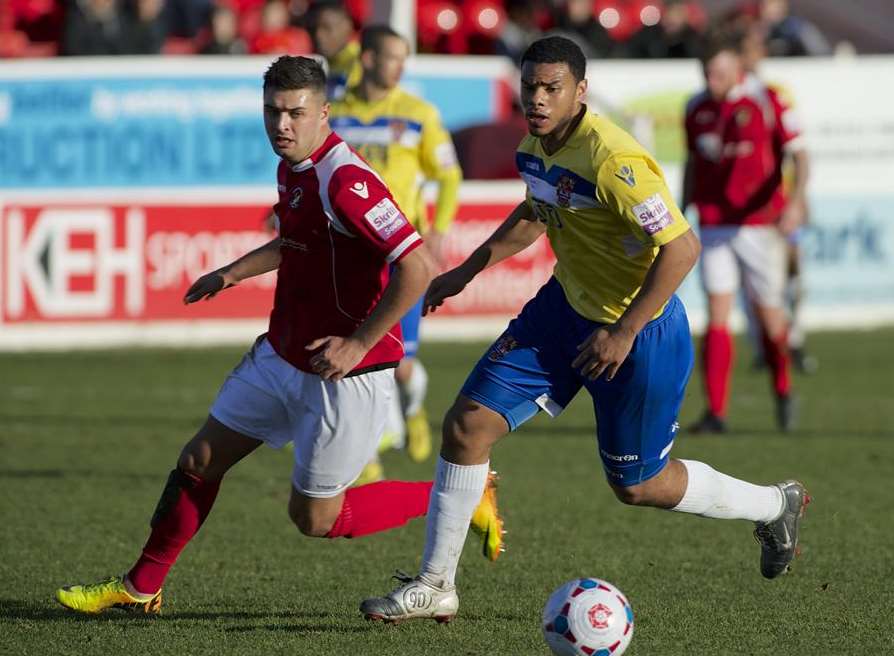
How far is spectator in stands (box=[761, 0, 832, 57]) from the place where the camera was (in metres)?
19.4

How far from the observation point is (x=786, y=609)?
19.4 ft

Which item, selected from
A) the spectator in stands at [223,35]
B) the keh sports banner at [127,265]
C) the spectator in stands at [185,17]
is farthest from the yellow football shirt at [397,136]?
the spectator in stands at [185,17]

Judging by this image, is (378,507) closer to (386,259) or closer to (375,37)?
Answer: (386,259)

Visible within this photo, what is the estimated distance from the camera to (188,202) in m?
14.4

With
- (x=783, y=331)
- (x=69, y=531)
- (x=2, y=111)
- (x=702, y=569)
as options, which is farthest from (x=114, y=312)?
(x=702, y=569)

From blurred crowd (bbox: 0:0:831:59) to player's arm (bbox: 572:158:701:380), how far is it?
11.7 m

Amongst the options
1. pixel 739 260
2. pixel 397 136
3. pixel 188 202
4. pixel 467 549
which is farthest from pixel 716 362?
pixel 188 202

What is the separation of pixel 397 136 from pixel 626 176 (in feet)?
12.1

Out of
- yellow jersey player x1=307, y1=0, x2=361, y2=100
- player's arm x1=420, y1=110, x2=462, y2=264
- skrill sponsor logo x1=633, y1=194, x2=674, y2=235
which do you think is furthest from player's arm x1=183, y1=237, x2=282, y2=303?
yellow jersey player x1=307, y1=0, x2=361, y2=100

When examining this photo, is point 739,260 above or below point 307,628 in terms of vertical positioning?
below

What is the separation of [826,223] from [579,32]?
13.0ft

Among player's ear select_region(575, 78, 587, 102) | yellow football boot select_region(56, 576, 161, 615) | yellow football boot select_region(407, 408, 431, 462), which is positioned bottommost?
yellow football boot select_region(407, 408, 431, 462)

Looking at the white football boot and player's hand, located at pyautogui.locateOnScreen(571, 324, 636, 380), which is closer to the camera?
player's hand, located at pyautogui.locateOnScreen(571, 324, 636, 380)

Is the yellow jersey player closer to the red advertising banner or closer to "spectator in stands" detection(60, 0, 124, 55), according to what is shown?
the red advertising banner
